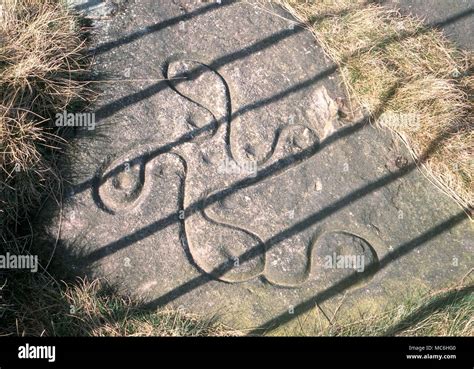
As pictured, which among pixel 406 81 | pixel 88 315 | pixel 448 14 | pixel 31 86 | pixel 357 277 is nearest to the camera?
pixel 88 315

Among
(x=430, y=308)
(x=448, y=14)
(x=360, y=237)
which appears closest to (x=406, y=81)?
(x=448, y=14)

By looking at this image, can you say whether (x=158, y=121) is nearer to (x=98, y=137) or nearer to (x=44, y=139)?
(x=98, y=137)

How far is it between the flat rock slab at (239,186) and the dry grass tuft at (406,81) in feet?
0.42

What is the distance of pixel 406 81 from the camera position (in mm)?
5309

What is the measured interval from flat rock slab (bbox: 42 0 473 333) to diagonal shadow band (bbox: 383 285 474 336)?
11cm

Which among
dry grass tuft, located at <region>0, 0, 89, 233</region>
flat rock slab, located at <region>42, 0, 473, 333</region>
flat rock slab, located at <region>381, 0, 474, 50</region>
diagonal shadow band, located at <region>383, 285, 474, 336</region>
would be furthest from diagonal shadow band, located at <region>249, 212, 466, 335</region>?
dry grass tuft, located at <region>0, 0, 89, 233</region>

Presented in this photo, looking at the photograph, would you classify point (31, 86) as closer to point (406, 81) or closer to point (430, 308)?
point (406, 81)

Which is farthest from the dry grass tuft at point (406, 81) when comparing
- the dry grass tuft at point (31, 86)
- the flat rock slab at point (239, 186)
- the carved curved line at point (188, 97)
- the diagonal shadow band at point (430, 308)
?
the dry grass tuft at point (31, 86)

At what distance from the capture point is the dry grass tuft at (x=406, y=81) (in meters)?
5.19

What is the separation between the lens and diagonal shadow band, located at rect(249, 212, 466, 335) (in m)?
4.54

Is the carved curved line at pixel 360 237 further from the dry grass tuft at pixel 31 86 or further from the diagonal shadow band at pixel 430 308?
the dry grass tuft at pixel 31 86

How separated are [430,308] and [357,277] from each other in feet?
1.65

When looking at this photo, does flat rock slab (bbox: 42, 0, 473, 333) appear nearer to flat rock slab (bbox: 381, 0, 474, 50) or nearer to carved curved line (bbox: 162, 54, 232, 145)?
carved curved line (bbox: 162, 54, 232, 145)

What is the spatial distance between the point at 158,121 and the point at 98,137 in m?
0.40
